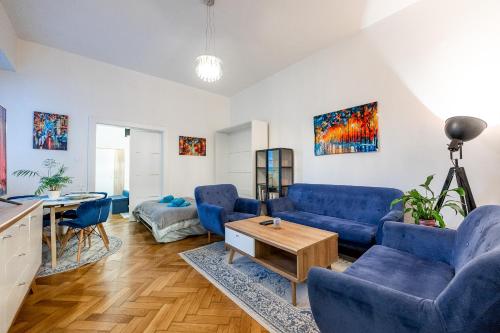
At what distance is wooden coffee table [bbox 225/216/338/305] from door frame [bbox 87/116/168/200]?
8.57 ft

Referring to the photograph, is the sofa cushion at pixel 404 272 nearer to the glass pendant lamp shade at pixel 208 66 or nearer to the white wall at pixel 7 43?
the glass pendant lamp shade at pixel 208 66

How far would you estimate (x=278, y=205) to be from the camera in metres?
3.25

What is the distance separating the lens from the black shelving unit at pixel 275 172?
12.5 feet

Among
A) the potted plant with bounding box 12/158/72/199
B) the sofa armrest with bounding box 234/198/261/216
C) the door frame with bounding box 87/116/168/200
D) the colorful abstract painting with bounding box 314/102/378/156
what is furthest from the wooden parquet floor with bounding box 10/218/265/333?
the colorful abstract painting with bounding box 314/102/378/156

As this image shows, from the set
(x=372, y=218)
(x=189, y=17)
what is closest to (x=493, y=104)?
(x=372, y=218)

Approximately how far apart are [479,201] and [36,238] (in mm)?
4297

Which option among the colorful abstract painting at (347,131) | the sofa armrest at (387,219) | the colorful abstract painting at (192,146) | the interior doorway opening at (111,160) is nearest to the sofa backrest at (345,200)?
the sofa armrest at (387,219)

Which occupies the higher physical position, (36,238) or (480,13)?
(480,13)

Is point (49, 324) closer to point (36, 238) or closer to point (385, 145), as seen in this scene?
point (36, 238)

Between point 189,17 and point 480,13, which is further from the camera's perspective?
point 189,17

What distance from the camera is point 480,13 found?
80.8 inches

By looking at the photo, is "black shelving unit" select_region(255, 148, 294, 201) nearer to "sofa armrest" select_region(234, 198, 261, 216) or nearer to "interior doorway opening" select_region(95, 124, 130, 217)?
"sofa armrest" select_region(234, 198, 261, 216)

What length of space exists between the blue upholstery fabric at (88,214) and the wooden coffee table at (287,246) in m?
1.62

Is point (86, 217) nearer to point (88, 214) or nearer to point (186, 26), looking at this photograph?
point (88, 214)
